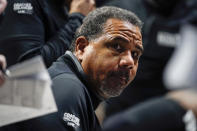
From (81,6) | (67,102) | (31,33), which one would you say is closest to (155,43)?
(81,6)

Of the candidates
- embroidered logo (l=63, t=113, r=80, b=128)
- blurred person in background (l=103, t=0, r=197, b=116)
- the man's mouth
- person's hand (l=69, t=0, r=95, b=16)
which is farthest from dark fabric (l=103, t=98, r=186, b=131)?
embroidered logo (l=63, t=113, r=80, b=128)

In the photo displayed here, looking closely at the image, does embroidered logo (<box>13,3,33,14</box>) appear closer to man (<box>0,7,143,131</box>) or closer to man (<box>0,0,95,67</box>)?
man (<box>0,0,95,67</box>)

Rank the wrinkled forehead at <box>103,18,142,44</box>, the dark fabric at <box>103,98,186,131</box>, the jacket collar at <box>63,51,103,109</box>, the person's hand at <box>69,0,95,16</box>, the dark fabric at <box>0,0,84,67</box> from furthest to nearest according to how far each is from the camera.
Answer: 1. the dark fabric at <box>103,98,186,131</box>
2. the person's hand at <box>69,0,95,16</box>
3. the dark fabric at <box>0,0,84,67</box>
4. the wrinkled forehead at <box>103,18,142,44</box>
5. the jacket collar at <box>63,51,103,109</box>

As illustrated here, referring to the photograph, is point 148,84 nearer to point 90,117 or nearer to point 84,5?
point 84,5

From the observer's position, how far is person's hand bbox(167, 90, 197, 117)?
2990 millimetres

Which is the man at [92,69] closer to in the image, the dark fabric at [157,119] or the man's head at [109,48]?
the man's head at [109,48]

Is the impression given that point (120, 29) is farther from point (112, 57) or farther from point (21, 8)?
point (21, 8)

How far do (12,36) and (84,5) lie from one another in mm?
487

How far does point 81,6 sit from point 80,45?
19.0 inches

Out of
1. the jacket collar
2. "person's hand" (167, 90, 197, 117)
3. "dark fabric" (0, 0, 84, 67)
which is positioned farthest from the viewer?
"person's hand" (167, 90, 197, 117)

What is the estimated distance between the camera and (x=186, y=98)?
3.09 metres

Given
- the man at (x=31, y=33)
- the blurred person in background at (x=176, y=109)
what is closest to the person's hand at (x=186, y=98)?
the blurred person in background at (x=176, y=109)

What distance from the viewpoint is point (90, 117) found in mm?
2189

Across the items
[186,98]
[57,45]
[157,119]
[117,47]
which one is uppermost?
[117,47]
